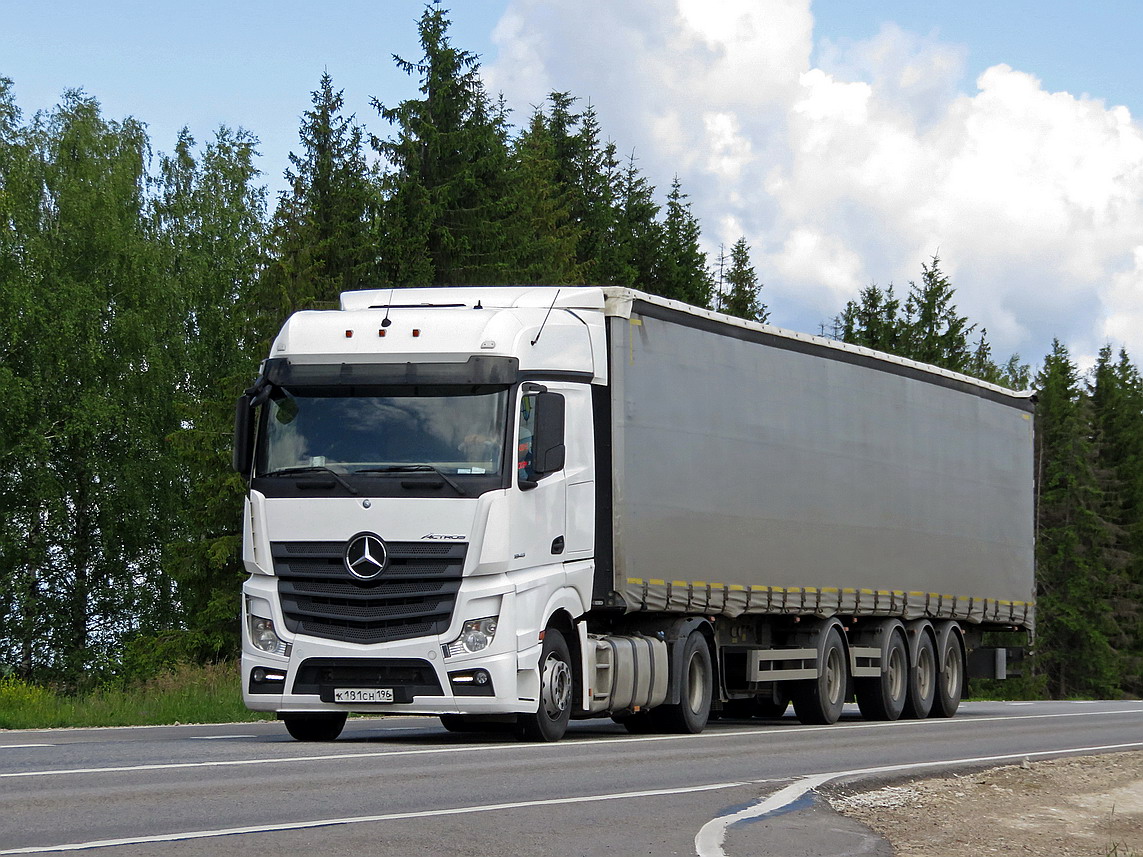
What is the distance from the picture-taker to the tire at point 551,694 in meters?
15.5

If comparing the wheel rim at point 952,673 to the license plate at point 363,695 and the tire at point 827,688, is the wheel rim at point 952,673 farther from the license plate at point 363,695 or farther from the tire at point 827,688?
the license plate at point 363,695

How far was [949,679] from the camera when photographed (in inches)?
989

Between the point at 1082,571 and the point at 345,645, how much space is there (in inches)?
2683

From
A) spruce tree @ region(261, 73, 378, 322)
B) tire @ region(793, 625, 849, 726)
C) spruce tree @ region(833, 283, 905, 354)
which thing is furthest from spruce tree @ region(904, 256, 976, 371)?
tire @ region(793, 625, 849, 726)

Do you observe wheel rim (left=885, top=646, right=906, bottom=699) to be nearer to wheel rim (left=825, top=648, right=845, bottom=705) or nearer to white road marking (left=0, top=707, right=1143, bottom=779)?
white road marking (left=0, top=707, right=1143, bottom=779)

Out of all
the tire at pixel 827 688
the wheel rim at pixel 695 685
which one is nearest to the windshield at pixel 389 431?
the wheel rim at pixel 695 685

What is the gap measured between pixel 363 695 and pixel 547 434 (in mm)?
2751

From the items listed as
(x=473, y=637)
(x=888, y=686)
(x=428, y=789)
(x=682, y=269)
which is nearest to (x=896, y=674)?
(x=888, y=686)

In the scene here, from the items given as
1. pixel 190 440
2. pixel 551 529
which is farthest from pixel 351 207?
pixel 551 529

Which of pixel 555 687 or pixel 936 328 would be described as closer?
pixel 555 687

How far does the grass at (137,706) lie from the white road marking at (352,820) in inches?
335

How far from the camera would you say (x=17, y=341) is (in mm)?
46375

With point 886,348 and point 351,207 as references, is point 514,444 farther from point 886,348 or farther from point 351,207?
point 886,348

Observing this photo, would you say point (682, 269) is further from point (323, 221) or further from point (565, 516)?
point (565, 516)
